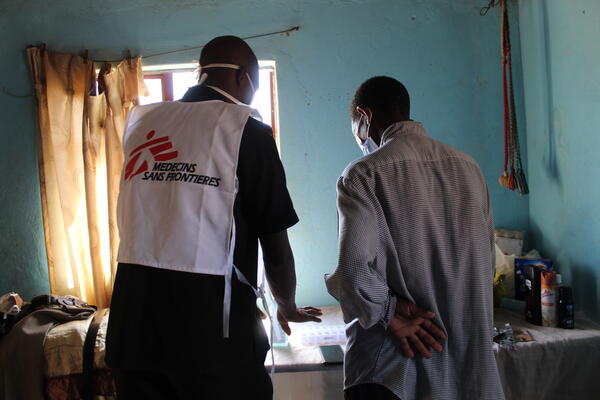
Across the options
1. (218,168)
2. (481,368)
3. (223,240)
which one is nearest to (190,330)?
(223,240)

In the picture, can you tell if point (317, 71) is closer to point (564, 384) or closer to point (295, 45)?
point (295, 45)

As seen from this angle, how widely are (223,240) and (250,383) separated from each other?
0.32m

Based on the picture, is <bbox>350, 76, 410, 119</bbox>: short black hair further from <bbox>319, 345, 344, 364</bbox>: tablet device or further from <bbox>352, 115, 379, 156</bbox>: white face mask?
<bbox>319, 345, 344, 364</bbox>: tablet device

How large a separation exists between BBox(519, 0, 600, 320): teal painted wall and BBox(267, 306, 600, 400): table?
29 centimetres

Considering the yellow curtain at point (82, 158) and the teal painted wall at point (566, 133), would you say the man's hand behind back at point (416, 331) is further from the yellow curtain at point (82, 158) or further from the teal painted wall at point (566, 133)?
the yellow curtain at point (82, 158)

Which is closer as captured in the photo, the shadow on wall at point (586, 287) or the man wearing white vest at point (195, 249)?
the man wearing white vest at point (195, 249)

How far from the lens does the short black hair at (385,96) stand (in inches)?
51.4

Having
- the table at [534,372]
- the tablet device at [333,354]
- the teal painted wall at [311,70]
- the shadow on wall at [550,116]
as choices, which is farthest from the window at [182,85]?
the shadow on wall at [550,116]

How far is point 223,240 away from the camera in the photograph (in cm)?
96

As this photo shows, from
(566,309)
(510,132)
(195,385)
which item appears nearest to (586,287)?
(566,309)

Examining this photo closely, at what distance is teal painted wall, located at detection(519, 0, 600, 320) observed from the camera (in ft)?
6.61

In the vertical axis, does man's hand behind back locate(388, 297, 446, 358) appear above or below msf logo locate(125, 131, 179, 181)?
below

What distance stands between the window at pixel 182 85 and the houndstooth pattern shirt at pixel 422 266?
1.55 m

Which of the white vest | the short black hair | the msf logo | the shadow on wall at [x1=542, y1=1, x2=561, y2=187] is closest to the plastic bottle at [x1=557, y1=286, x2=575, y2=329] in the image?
the shadow on wall at [x1=542, y1=1, x2=561, y2=187]
